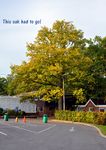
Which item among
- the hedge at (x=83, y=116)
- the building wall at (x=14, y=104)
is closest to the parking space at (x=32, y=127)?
the hedge at (x=83, y=116)

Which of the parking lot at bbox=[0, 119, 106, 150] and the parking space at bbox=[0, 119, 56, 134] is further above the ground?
the parking space at bbox=[0, 119, 56, 134]

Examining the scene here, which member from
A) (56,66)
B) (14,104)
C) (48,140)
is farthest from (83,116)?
(48,140)

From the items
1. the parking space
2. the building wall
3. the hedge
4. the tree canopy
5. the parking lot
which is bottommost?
the parking lot

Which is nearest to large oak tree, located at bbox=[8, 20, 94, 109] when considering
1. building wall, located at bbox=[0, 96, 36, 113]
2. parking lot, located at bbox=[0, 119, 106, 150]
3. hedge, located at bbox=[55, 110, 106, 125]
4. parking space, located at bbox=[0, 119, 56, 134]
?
hedge, located at bbox=[55, 110, 106, 125]

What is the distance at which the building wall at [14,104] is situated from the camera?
86.4 metres

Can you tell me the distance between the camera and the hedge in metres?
55.7

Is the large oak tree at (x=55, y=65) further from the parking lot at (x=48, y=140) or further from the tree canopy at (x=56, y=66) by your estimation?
the parking lot at (x=48, y=140)

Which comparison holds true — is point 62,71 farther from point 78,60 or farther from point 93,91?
point 93,91

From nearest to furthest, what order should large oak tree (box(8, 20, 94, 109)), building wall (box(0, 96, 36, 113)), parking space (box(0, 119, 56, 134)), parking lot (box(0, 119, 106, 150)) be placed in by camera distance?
parking lot (box(0, 119, 106, 150))
parking space (box(0, 119, 56, 134))
large oak tree (box(8, 20, 94, 109))
building wall (box(0, 96, 36, 113))

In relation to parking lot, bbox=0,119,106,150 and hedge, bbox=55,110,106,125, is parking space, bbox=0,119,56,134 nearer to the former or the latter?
parking lot, bbox=0,119,106,150

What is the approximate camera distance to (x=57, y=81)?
74.7 metres

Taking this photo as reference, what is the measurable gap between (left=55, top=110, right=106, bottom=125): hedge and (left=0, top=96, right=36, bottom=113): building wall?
18.5 m

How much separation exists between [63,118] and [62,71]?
906 cm

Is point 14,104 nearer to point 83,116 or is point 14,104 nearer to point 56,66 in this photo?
point 56,66
